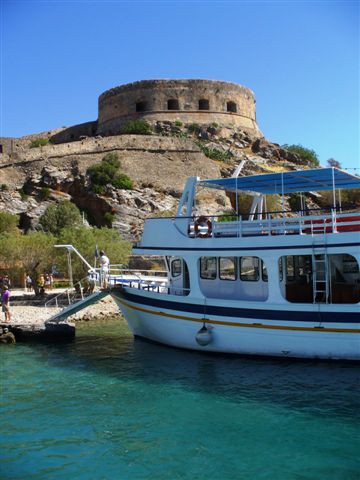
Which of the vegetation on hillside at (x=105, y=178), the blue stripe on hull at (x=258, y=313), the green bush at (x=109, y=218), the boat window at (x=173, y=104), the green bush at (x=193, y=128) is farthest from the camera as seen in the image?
the boat window at (x=173, y=104)

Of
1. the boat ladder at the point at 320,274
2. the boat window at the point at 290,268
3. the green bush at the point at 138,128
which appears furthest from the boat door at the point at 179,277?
the green bush at the point at 138,128

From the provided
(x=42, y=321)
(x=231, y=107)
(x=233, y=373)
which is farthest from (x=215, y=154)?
(x=233, y=373)

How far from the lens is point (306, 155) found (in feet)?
179

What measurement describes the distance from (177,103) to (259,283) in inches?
1797

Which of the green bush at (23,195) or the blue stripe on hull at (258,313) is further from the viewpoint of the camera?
the green bush at (23,195)

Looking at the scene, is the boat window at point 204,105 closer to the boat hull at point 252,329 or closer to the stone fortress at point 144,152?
the stone fortress at point 144,152

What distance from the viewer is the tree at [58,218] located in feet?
125

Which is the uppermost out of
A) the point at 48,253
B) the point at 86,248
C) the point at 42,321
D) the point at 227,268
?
the point at 86,248

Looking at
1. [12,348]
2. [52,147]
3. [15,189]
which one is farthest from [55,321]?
[52,147]

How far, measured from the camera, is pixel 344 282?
1303cm

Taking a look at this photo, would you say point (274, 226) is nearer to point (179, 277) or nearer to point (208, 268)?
point (208, 268)

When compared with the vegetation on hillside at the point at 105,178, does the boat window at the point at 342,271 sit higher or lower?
lower

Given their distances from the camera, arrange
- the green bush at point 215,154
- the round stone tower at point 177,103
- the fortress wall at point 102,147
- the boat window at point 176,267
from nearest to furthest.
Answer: the boat window at point 176,267, the fortress wall at point 102,147, the green bush at point 215,154, the round stone tower at point 177,103

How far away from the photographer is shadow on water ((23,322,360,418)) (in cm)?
1002
